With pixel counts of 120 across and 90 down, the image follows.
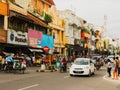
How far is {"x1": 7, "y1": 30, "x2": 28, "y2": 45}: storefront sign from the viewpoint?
43.7 metres

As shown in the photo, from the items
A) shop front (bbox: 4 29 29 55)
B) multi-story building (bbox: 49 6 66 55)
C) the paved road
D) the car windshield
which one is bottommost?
the paved road

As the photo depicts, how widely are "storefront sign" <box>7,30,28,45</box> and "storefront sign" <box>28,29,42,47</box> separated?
1.74 m

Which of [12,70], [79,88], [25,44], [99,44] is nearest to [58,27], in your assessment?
[25,44]

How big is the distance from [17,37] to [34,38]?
6.79 m

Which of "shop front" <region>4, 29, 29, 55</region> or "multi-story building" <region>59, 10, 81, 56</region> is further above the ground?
"multi-story building" <region>59, 10, 81, 56</region>

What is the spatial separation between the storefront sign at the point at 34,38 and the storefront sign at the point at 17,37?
5.70 feet

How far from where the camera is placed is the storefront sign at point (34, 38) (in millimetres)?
50750

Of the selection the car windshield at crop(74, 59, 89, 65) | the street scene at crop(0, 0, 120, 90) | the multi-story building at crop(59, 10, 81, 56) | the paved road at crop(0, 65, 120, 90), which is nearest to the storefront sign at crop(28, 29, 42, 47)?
the street scene at crop(0, 0, 120, 90)

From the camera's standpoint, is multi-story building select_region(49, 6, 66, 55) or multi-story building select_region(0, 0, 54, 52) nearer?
multi-story building select_region(0, 0, 54, 52)

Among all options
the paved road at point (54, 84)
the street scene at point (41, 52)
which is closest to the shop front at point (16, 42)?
the street scene at point (41, 52)

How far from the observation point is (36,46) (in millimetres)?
53188

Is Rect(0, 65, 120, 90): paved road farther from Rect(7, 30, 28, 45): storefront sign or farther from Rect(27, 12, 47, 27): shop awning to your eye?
Rect(27, 12, 47, 27): shop awning

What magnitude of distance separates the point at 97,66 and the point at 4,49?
11.1 metres

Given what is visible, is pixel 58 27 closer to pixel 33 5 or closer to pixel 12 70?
pixel 33 5
